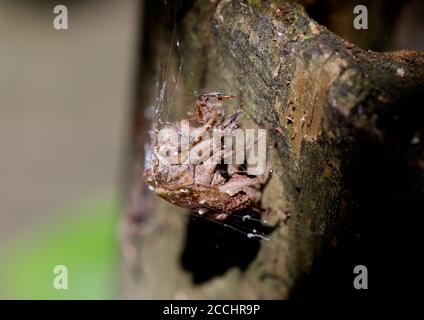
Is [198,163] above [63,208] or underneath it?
above

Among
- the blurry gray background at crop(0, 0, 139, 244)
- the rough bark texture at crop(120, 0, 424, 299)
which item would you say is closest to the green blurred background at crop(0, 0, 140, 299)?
the blurry gray background at crop(0, 0, 139, 244)

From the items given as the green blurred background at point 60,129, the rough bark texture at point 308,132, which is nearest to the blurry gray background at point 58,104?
the green blurred background at point 60,129

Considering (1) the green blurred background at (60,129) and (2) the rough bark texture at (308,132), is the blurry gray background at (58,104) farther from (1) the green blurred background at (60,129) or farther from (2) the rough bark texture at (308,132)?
(2) the rough bark texture at (308,132)

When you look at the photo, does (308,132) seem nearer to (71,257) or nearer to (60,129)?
(71,257)

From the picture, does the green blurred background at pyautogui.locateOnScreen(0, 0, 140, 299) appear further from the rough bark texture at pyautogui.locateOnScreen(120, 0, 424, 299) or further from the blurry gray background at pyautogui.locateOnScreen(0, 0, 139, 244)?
the rough bark texture at pyautogui.locateOnScreen(120, 0, 424, 299)

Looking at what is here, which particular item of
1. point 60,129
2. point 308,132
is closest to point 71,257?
point 60,129
